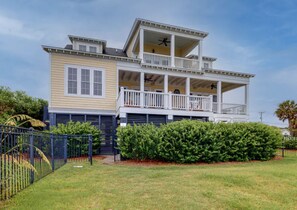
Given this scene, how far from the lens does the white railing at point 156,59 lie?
623 inches

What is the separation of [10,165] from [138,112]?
8786 millimetres

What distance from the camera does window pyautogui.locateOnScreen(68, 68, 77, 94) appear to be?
524 inches

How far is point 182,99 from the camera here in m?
13.9

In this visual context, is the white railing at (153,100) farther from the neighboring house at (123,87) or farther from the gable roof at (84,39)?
the gable roof at (84,39)

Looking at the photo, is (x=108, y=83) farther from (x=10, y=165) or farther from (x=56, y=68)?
(x=10, y=165)

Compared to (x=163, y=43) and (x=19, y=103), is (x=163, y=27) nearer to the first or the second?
(x=163, y=43)

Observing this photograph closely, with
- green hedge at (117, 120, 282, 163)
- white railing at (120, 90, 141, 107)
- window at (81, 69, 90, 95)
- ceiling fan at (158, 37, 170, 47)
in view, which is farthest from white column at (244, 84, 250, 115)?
window at (81, 69, 90, 95)

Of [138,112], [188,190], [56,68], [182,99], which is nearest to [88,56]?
[56,68]

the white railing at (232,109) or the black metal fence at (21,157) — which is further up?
the white railing at (232,109)

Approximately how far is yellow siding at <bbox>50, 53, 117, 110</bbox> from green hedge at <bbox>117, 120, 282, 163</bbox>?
181 inches

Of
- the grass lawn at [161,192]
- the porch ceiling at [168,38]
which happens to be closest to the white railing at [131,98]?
the porch ceiling at [168,38]

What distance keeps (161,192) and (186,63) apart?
1365cm

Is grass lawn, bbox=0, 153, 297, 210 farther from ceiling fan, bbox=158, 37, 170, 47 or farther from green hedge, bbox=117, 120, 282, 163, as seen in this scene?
ceiling fan, bbox=158, 37, 170, 47

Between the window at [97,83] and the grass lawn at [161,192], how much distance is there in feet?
27.1
